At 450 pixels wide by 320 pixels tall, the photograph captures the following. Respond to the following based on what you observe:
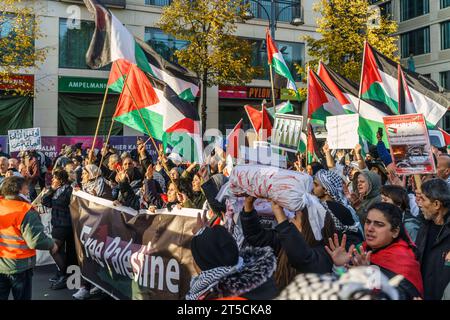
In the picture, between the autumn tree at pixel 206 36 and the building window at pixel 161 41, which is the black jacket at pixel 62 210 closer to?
the autumn tree at pixel 206 36

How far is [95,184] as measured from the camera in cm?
651

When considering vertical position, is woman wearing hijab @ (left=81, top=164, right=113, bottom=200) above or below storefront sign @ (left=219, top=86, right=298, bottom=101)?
below

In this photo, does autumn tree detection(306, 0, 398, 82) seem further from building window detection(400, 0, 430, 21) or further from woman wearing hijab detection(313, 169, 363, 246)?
woman wearing hijab detection(313, 169, 363, 246)

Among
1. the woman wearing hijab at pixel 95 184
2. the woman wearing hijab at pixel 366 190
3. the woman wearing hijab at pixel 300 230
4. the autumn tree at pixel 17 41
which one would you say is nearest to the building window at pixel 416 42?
the autumn tree at pixel 17 41

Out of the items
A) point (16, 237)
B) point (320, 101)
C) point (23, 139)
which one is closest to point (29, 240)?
point (16, 237)

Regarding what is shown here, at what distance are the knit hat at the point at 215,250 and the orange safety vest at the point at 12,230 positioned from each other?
2.64m

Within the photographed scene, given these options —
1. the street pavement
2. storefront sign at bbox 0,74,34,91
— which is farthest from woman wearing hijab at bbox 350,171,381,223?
storefront sign at bbox 0,74,34,91

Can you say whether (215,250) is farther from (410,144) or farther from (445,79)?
(445,79)

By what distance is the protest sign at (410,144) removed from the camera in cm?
508

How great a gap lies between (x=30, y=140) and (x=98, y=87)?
419 inches

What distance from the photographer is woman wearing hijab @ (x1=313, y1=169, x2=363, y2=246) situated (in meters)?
3.56

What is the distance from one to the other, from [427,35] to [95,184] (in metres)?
34.9

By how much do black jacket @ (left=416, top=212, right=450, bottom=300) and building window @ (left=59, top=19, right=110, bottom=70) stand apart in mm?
21913

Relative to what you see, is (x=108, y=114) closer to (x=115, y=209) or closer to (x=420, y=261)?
(x=115, y=209)
